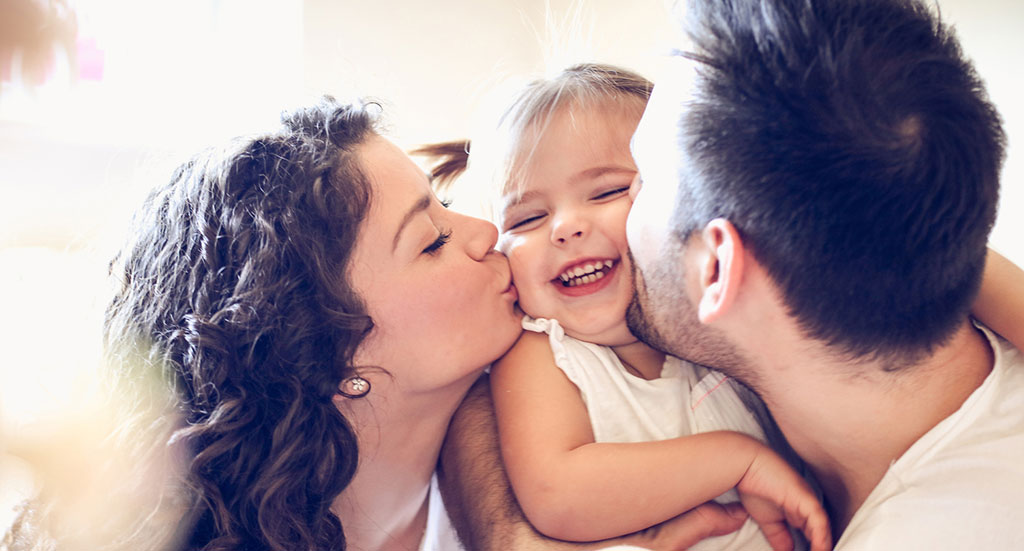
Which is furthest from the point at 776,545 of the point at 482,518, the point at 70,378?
the point at 70,378

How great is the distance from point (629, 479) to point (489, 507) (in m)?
0.27

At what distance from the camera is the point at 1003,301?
111 cm

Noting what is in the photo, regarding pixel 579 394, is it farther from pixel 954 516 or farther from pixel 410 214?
pixel 954 516

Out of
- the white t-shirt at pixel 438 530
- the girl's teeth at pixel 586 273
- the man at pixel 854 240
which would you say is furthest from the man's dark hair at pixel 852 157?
the white t-shirt at pixel 438 530

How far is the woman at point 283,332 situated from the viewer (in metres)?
1.15

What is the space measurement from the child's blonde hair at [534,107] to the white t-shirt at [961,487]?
0.71 meters

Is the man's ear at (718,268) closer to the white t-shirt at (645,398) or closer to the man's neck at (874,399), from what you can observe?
the man's neck at (874,399)

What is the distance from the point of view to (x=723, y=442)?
1.12 meters

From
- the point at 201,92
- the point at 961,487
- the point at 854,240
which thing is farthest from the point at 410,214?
the point at 201,92

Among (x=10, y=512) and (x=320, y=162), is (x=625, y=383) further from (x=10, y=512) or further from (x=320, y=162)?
(x=10, y=512)

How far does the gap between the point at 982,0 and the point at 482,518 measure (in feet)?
5.50

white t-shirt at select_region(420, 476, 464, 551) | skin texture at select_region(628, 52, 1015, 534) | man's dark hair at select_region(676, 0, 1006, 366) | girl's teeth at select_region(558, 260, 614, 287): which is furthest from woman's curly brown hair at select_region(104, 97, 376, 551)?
man's dark hair at select_region(676, 0, 1006, 366)

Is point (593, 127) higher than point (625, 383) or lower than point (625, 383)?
higher

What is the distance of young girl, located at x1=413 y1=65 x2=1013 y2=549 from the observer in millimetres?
1109
